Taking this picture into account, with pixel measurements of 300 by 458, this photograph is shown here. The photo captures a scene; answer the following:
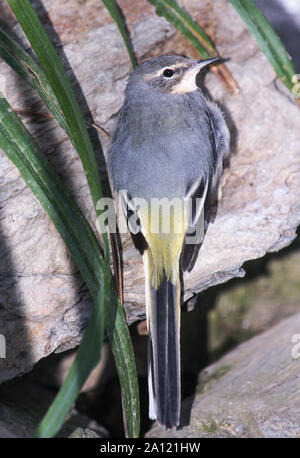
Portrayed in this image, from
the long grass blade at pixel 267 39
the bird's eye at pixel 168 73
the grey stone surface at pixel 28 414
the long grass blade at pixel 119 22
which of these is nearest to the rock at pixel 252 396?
the grey stone surface at pixel 28 414

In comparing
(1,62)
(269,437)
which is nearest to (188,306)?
(269,437)

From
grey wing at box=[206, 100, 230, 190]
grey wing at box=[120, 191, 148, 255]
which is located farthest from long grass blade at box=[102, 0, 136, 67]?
grey wing at box=[120, 191, 148, 255]

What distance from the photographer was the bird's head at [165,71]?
8.80 ft

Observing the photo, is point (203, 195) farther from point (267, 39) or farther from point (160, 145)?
point (267, 39)

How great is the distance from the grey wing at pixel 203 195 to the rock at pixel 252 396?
0.72m

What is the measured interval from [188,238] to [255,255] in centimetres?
37

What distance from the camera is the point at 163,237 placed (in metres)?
2.55

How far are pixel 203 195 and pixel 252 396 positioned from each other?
1036mm

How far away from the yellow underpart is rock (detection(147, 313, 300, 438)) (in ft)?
2.38

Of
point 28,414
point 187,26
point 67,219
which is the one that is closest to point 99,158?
point 67,219

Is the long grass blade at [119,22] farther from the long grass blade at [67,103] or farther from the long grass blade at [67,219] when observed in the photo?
the long grass blade at [67,219]

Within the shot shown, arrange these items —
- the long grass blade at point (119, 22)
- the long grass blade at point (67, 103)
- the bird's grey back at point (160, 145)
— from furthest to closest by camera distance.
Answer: the long grass blade at point (119, 22)
the bird's grey back at point (160, 145)
the long grass blade at point (67, 103)

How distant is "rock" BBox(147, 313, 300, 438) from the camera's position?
2.48 meters

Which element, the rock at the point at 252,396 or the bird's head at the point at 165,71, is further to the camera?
the bird's head at the point at 165,71
